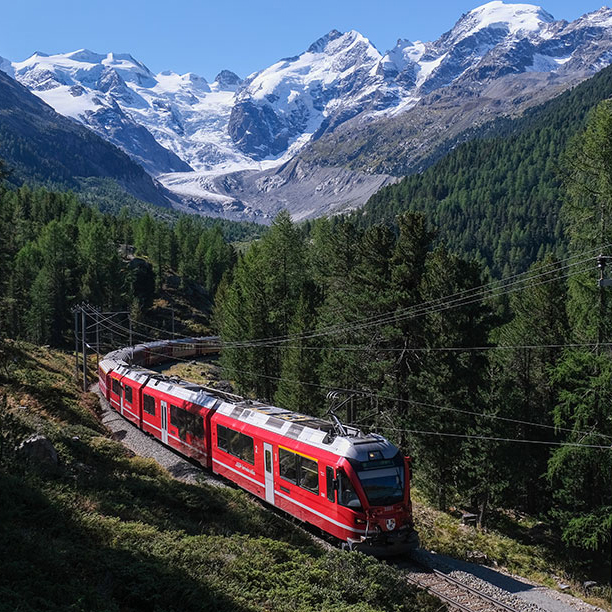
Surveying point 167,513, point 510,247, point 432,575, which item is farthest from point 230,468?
point 510,247

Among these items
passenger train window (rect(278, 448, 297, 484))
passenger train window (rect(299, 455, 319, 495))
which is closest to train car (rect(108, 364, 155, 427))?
passenger train window (rect(278, 448, 297, 484))

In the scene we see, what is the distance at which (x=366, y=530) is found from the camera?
16641 millimetres

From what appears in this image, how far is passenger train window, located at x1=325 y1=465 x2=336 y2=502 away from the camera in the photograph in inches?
683

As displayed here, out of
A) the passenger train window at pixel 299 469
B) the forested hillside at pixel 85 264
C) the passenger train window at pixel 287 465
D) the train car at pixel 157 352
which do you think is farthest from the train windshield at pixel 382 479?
the train car at pixel 157 352

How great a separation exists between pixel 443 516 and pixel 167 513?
1402 centimetres

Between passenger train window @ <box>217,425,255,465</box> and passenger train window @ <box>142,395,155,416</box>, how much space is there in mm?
9577

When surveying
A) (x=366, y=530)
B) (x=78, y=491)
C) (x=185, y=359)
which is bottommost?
(x=185, y=359)

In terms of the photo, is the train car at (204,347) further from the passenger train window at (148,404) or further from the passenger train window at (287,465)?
the passenger train window at (287,465)

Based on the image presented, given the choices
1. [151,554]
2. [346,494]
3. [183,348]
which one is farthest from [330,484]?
[183,348]

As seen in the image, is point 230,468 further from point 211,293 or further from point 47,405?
point 211,293

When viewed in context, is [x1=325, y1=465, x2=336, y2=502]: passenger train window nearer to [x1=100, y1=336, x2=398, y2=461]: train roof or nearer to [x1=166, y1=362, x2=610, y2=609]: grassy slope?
[x1=100, y1=336, x2=398, y2=461]: train roof

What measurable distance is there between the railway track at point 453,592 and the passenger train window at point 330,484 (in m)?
2.73

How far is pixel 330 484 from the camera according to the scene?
17531mm

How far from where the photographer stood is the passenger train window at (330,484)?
57.0ft
